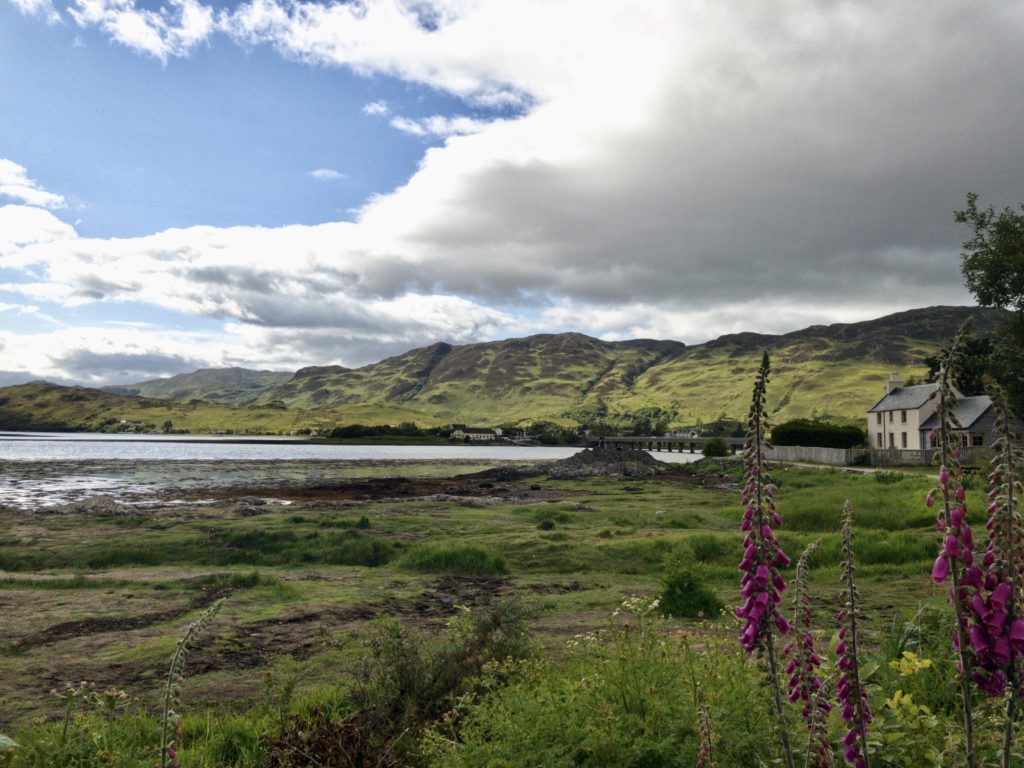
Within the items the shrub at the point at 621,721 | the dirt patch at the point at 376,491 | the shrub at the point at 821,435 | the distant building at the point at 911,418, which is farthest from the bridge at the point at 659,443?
the shrub at the point at 621,721

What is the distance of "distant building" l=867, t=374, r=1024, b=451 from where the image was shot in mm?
65188

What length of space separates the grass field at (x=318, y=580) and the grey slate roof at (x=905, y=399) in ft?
140

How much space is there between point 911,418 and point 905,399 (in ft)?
12.6

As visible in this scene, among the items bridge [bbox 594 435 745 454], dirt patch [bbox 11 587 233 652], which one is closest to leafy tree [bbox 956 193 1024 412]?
dirt patch [bbox 11 587 233 652]

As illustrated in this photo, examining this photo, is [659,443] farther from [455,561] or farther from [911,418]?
[455,561]

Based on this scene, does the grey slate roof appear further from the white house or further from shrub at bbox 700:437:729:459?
shrub at bbox 700:437:729:459

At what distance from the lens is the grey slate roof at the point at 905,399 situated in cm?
7362

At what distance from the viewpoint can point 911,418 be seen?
74.5 m

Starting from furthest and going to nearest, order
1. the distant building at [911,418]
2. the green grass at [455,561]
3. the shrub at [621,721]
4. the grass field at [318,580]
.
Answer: the distant building at [911,418] → the green grass at [455,561] → the grass field at [318,580] → the shrub at [621,721]

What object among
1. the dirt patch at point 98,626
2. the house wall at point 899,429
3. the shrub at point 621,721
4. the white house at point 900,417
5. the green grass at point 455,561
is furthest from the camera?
the white house at point 900,417

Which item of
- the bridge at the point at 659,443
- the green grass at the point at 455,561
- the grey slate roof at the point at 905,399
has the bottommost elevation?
the bridge at the point at 659,443

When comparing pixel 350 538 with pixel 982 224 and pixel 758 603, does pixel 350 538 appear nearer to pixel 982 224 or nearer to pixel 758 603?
pixel 758 603

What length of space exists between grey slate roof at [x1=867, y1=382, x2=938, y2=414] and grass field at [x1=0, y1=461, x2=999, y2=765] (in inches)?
1679

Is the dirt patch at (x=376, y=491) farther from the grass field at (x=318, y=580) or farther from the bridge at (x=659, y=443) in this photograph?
the bridge at (x=659, y=443)
